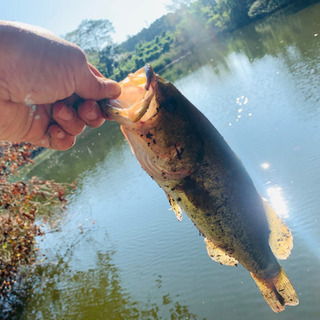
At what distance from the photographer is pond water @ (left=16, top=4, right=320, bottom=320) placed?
6.04 metres

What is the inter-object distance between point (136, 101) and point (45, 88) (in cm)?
59

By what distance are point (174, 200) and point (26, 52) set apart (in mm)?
1536

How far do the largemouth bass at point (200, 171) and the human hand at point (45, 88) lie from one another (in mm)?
163

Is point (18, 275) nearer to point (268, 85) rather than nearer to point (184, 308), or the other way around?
point (184, 308)

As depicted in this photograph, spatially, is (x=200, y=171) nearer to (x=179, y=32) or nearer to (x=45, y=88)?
(x=45, y=88)

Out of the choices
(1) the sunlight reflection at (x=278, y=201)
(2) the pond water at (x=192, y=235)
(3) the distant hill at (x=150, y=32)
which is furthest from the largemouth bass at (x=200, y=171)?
(3) the distant hill at (x=150, y=32)

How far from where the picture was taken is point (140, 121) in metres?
2.02

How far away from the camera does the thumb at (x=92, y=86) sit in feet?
6.59

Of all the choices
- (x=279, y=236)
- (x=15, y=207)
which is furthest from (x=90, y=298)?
(x=279, y=236)

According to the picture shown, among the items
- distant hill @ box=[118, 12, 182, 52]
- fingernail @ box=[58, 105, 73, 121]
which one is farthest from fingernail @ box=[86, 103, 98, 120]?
distant hill @ box=[118, 12, 182, 52]

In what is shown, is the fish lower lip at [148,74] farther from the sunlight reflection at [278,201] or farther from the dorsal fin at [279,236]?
the sunlight reflection at [278,201]

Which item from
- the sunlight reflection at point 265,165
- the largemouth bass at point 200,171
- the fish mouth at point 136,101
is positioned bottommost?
the sunlight reflection at point 265,165

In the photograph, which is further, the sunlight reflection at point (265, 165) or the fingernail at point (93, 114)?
the sunlight reflection at point (265, 165)

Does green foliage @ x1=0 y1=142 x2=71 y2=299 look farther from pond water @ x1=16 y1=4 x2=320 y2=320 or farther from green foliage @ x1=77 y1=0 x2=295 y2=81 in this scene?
green foliage @ x1=77 y1=0 x2=295 y2=81
